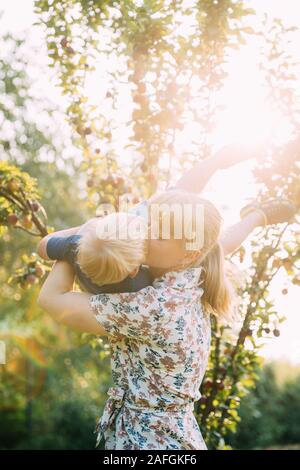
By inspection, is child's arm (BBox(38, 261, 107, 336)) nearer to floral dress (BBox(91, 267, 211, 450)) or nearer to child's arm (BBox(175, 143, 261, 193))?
floral dress (BBox(91, 267, 211, 450))

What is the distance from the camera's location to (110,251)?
172 cm

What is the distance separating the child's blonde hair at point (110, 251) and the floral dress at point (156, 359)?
0.34 feet

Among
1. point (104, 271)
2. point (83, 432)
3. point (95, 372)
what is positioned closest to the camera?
point (104, 271)

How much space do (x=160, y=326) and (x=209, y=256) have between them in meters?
0.31

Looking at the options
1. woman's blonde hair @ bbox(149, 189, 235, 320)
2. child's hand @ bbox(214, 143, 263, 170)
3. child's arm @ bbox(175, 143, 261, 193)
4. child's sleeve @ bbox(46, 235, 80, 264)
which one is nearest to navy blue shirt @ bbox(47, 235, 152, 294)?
child's sleeve @ bbox(46, 235, 80, 264)

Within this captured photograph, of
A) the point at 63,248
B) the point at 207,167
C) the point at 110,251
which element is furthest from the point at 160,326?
the point at 207,167

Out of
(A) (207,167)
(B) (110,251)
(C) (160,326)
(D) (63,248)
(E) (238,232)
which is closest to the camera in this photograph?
(B) (110,251)

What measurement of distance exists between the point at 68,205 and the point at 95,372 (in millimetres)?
2842

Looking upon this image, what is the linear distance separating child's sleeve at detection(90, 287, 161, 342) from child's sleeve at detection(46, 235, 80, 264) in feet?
0.53

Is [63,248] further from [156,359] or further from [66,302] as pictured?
[156,359]

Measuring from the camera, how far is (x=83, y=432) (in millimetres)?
8047

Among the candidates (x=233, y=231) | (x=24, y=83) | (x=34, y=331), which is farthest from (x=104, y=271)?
(x=34, y=331)

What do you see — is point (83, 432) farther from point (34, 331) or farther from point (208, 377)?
point (208, 377)

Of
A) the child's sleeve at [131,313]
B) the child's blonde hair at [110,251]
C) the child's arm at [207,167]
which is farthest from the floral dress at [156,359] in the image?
the child's arm at [207,167]
